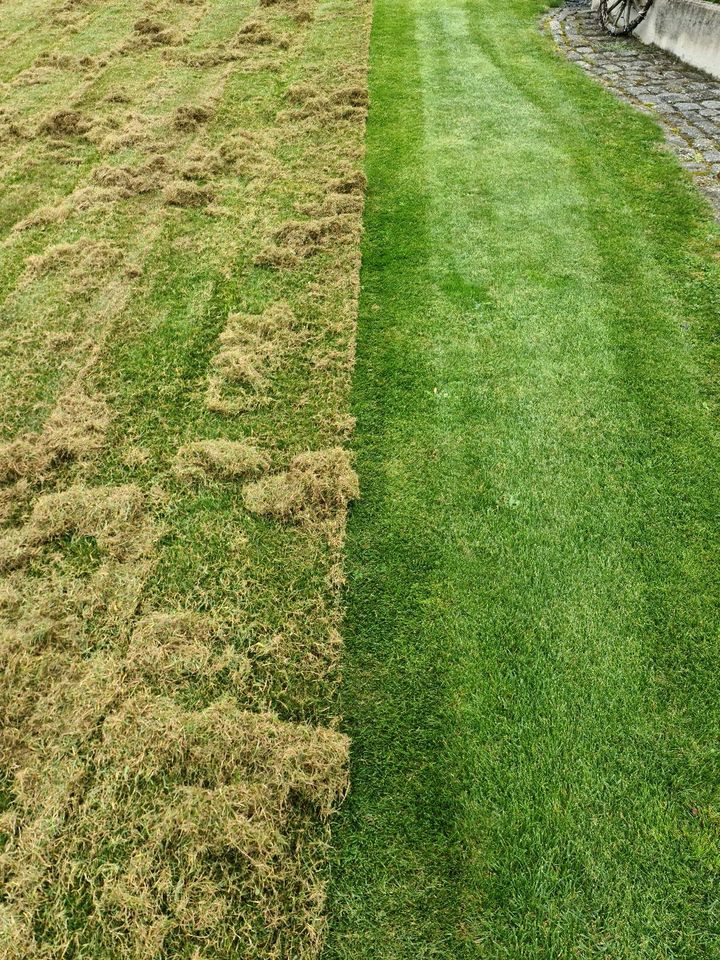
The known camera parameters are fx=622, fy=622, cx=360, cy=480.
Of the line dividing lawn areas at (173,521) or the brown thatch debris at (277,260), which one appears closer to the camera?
the line dividing lawn areas at (173,521)

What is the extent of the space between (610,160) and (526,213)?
1.48 meters

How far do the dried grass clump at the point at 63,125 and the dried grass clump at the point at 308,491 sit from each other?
6.00 meters

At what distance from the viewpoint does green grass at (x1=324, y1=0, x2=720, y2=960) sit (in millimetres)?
2299

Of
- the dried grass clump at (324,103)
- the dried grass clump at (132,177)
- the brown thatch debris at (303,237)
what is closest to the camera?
the brown thatch debris at (303,237)

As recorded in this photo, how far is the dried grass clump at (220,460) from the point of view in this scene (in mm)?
3783

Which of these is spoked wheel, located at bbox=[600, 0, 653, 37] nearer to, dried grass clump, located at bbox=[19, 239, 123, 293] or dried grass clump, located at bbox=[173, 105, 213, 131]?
dried grass clump, located at bbox=[173, 105, 213, 131]

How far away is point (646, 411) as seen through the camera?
4.05 m

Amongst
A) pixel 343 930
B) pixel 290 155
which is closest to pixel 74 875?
pixel 343 930

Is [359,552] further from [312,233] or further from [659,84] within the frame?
[659,84]

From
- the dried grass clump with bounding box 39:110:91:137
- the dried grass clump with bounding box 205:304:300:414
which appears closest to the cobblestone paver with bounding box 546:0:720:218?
the dried grass clump with bounding box 205:304:300:414

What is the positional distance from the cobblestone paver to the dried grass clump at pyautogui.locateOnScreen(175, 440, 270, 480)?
4.94m

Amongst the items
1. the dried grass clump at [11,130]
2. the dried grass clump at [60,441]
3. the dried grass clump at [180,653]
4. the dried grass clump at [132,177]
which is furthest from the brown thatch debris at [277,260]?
the dried grass clump at [11,130]

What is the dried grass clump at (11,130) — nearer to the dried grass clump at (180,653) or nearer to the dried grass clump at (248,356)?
the dried grass clump at (248,356)

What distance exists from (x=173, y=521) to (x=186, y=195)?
159 inches
